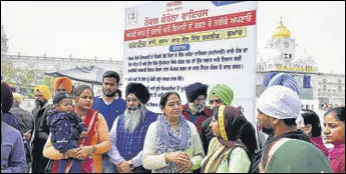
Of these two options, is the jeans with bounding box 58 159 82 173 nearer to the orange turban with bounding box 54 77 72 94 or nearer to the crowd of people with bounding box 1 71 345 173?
the crowd of people with bounding box 1 71 345 173

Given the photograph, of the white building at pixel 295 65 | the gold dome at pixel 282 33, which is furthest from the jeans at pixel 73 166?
the gold dome at pixel 282 33

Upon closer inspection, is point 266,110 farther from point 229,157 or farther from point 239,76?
point 239,76

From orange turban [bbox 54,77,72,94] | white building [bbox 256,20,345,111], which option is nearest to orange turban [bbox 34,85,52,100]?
orange turban [bbox 54,77,72,94]

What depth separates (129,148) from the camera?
315 centimetres

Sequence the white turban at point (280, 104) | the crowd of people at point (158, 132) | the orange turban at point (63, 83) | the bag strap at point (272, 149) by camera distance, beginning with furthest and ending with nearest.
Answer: the orange turban at point (63, 83) → the crowd of people at point (158, 132) → the white turban at point (280, 104) → the bag strap at point (272, 149)

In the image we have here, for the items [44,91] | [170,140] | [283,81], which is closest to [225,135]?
[170,140]

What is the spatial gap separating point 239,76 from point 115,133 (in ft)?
3.67

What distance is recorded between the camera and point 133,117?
126 inches

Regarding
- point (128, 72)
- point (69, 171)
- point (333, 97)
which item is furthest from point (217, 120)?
point (333, 97)

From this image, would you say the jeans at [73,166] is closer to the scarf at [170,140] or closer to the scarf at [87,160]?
the scarf at [87,160]

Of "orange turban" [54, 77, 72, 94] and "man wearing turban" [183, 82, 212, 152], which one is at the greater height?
"orange turban" [54, 77, 72, 94]

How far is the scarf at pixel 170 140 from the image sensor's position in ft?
9.36

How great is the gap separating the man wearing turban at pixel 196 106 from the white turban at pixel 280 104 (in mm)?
1543

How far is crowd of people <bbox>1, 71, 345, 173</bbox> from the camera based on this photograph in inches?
85.3
